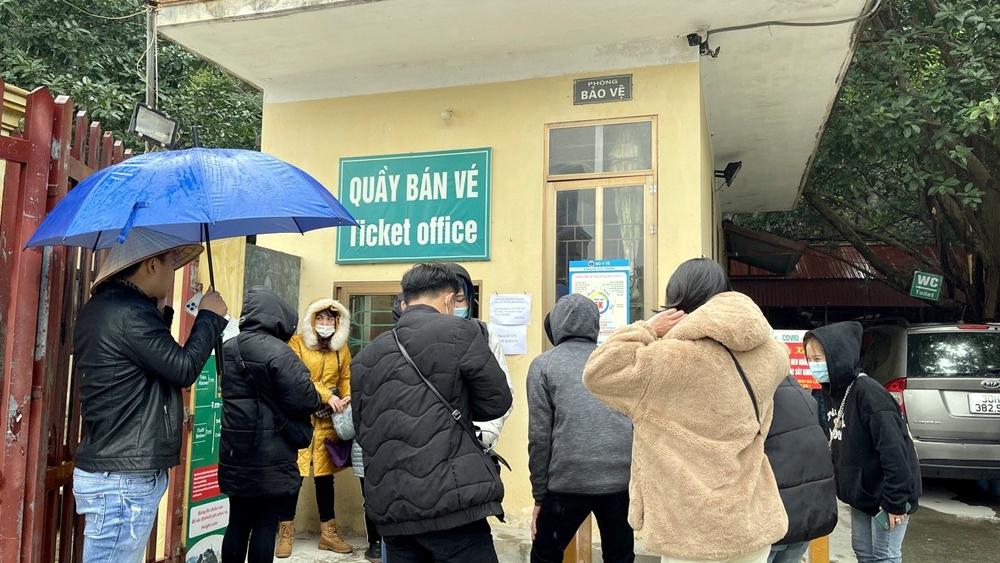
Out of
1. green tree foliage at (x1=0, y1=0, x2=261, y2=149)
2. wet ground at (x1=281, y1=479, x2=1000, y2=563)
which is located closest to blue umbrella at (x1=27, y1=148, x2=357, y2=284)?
wet ground at (x1=281, y1=479, x2=1000, y2=563)

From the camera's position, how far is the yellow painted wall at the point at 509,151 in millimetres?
5281

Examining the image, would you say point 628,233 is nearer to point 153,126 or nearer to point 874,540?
point 874,540

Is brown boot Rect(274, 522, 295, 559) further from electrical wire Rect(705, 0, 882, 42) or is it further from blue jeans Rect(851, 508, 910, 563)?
electrical wire Rect(705, 0, 882, 42)

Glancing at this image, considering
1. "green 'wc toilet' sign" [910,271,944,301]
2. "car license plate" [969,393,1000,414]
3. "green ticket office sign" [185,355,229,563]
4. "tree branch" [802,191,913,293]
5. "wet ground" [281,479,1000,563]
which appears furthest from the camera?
"tree branch" [802,191,913,293]

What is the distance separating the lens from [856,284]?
50.6ft

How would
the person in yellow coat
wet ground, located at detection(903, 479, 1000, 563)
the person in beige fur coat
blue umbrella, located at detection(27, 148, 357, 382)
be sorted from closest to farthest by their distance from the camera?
the person in beige fur coat, blue umbrella, located at detection(27, 148, 357, 382), the person in yellow coat, wet ground, located at detection(903, 479, 1000, 563)

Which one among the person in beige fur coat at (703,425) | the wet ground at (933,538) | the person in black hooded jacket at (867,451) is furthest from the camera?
the wet ground at (933,538)

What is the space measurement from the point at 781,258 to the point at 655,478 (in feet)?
34.5

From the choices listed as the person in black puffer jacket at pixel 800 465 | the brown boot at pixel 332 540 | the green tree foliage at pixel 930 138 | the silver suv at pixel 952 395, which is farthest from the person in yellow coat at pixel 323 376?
the green tree foliage at pixel 930 138

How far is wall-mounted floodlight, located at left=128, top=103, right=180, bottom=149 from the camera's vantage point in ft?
13.4

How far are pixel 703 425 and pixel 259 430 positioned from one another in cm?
229

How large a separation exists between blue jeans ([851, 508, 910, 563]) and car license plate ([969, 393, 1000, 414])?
4058mm

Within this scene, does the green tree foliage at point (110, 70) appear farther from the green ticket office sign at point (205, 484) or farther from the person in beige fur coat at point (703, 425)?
the person in beige fur coat at point (703, 425)

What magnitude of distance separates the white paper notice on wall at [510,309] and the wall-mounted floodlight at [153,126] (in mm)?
2484
